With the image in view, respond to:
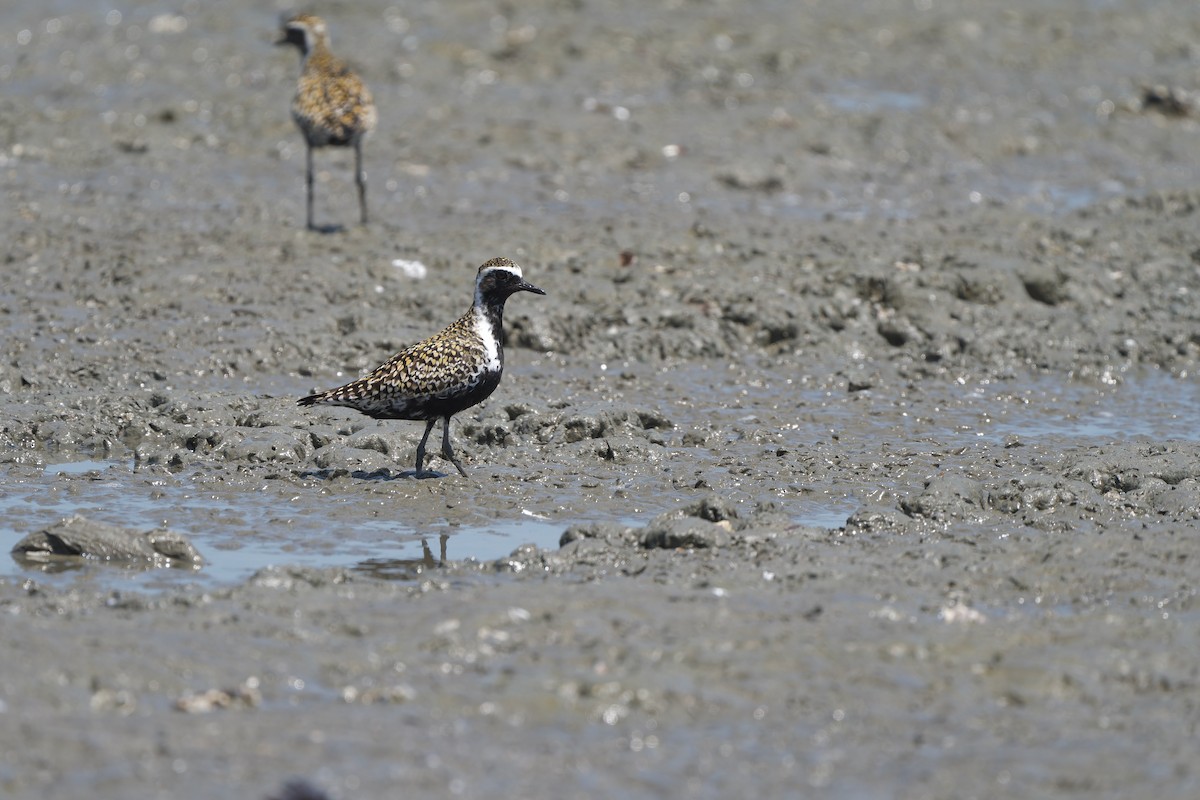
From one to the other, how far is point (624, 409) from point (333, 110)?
16.7 ft

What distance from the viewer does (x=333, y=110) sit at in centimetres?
1530

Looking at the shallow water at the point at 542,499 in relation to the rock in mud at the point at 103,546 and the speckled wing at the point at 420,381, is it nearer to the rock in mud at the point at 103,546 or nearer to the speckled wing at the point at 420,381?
the rock in mud at the point at 103,546

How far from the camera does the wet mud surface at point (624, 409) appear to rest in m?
6.84

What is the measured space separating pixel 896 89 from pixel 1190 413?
8.99 metres

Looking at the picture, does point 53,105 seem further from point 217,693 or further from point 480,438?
point 217,693

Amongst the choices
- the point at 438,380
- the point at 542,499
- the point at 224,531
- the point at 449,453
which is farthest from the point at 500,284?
the point at 224,531

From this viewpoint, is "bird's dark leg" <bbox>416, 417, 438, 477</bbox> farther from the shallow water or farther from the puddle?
the puddle

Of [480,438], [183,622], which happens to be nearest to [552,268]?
[480,438]

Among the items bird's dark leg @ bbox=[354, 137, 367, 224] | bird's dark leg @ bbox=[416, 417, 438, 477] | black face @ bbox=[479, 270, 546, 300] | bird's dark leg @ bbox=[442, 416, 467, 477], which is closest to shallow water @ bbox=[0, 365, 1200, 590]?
bird's dark leg @ bbox=[416, 417, 438, 477]

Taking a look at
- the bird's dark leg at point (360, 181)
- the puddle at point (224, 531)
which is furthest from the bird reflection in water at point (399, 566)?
the bird's dark leg at point (360, 181)

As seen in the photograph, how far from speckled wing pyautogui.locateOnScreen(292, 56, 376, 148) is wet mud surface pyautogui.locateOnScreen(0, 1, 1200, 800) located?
0.87 meters

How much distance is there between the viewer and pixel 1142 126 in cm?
2031

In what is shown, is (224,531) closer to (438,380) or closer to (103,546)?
(103,546)

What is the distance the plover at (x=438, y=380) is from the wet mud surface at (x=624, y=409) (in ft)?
1.34
